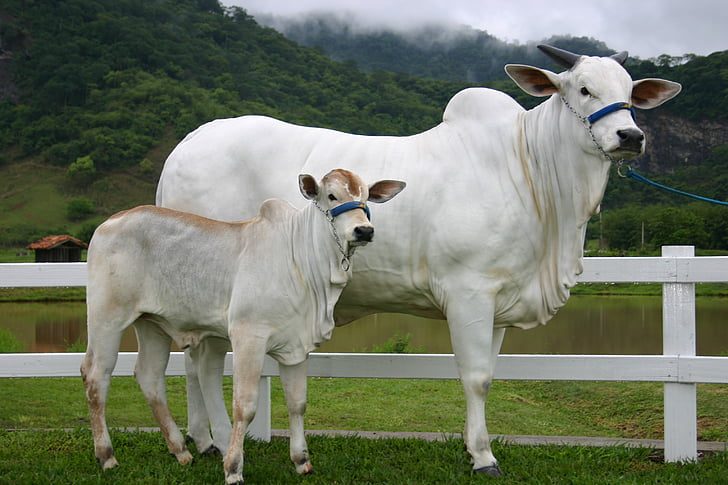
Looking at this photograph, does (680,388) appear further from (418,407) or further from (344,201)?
(418,407)

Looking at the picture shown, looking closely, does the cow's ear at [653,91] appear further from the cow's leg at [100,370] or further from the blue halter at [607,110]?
the cow's leg at [100,370]

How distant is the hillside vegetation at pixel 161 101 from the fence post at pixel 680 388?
98.8ft

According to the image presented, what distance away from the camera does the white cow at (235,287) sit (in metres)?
4.54

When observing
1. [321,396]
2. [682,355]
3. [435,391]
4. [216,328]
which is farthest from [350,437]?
[435,391]

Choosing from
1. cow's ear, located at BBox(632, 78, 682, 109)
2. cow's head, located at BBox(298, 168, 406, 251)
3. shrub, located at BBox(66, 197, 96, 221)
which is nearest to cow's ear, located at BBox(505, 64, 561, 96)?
cow's ear, located at BBox(632, 78, 682, 109)

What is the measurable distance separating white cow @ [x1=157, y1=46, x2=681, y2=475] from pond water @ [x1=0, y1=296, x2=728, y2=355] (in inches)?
290

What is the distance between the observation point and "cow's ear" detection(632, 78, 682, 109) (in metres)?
5.01

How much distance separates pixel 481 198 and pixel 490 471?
1.63 m

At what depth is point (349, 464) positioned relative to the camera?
207 inches

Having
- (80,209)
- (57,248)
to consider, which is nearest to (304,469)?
(57,248)

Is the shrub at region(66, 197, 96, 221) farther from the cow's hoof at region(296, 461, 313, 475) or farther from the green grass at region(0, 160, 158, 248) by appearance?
the cow's hoof at region(296, 461, 313, 475)

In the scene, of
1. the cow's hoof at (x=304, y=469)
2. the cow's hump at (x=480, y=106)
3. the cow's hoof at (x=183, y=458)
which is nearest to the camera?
A: the cow's hoof at (x=304, y=469)

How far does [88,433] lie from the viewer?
6.14 meters

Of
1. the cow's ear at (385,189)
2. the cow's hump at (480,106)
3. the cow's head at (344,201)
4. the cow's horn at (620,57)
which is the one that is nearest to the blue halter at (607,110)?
the cow's horn at (620,57)
